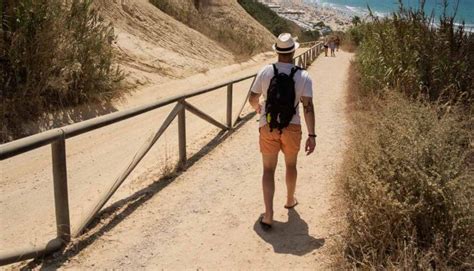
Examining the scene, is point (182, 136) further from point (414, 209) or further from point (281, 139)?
point (414, 209)

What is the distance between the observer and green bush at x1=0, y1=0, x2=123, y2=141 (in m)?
7.66

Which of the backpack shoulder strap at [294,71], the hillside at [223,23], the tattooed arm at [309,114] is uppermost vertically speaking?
the backpack shoulder strap at [294,71]

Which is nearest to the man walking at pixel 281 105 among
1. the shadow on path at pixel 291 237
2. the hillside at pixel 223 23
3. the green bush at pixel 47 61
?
the shadow on path at pixel 291 237

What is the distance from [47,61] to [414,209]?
23.4ft

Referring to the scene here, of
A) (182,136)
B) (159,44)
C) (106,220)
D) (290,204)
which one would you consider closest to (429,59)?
(290,204)

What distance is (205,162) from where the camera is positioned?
21.6 ft

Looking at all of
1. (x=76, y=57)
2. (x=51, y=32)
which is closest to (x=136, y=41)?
(x=76, y=57)

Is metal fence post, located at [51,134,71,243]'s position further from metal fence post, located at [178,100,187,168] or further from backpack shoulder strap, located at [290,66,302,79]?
metal fence post, located at [178,100,187,168]

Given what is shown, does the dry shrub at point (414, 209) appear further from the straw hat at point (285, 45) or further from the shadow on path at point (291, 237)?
the straw hat at point (285, 45)

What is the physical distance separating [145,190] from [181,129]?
1.22 metres

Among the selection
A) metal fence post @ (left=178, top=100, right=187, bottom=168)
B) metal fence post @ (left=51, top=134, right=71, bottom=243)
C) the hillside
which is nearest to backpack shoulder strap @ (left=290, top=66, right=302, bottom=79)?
metal fence post @ (left=51, top=134, right=71, bottom=243)

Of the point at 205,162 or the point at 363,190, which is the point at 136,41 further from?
the point at 363,190

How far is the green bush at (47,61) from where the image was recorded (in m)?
7.66

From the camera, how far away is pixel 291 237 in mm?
4285
